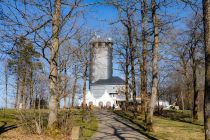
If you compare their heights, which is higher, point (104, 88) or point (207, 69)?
point (104, 88)

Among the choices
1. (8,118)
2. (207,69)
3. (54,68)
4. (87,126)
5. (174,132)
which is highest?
(54,68)

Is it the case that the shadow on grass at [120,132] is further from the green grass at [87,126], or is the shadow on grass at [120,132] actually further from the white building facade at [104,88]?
the white building facade at [104,88]

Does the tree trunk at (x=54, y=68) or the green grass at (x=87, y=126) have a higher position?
the tree trunk at (x=54, y=68)

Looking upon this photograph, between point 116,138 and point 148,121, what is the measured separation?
522 cm

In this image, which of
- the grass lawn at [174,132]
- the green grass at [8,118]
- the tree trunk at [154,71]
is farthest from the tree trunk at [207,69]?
the green grass at [8,118]

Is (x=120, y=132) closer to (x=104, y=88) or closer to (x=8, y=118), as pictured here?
(x=8, y=118)

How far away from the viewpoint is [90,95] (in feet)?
351

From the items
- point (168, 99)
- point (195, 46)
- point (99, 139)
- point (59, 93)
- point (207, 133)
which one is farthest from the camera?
point (168, 99)

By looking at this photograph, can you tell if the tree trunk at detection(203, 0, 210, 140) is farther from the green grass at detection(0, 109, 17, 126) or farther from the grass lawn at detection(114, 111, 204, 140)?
the green grass at detection(0, 109, 17, 126)

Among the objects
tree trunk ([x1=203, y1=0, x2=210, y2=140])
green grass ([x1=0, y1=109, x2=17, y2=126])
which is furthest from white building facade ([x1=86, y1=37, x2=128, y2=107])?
tree trunk ([x1=203, y1=0, x2=210, y2=140])

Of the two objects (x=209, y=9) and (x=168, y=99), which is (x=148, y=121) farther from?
(x=168, y=99)

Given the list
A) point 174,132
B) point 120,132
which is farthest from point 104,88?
point 120,132

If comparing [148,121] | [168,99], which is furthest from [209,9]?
[168,99]

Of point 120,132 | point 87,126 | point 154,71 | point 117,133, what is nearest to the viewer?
point 117,133
